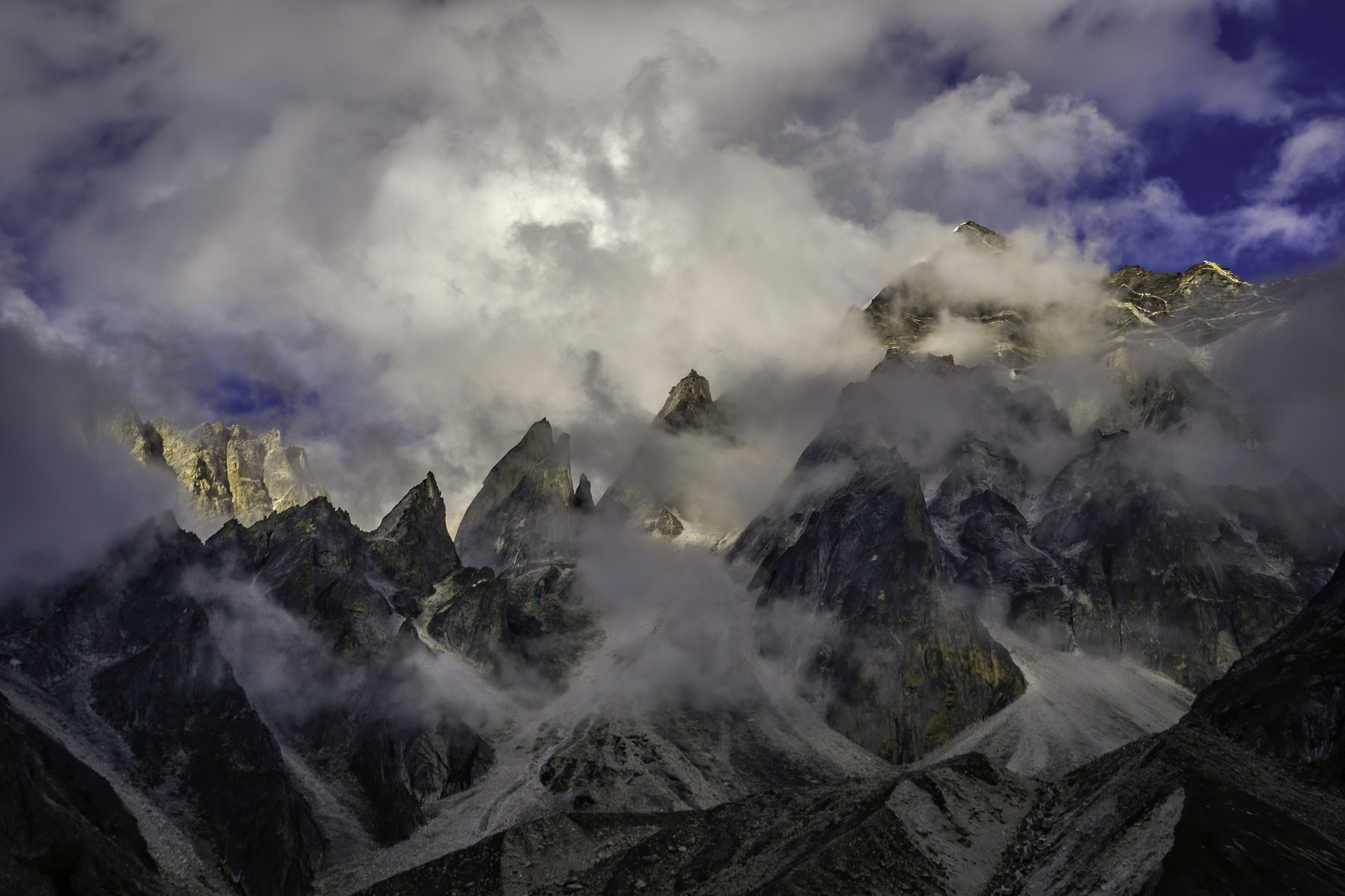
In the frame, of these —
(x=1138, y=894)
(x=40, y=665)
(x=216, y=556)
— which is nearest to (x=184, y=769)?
(x=40, y=665)

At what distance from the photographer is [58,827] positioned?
9219 cm

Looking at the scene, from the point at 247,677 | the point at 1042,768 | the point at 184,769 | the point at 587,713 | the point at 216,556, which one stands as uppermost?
the point at 216,556

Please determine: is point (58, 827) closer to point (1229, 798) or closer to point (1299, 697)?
point (1229, 798)

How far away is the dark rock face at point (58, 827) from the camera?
87.1m

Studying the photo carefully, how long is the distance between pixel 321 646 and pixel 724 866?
112 m

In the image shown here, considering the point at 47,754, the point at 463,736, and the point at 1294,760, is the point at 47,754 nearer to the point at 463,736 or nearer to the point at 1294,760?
the point at 463,736

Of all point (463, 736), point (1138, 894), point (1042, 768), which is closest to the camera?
point (1138, 894)

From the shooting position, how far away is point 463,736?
172125 millimetres

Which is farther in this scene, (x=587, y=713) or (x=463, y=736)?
(x=587, y=713)

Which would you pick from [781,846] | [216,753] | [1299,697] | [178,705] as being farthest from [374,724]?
[1299,697]

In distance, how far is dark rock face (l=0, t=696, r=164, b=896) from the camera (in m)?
87.1

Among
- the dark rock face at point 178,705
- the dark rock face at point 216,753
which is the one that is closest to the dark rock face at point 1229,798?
the dark rock face at point 216,753

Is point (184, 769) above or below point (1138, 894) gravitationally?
above

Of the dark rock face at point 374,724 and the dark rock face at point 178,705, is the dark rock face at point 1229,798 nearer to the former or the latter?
the dark rock face at point 178,705
